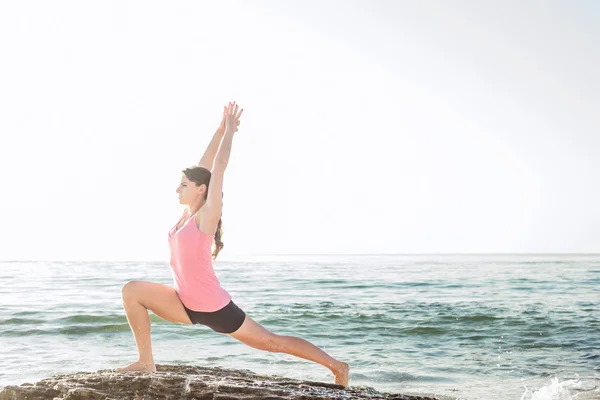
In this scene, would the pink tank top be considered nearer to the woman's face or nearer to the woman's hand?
the woman's face

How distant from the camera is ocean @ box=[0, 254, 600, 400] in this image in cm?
910

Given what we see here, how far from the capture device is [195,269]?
16.2 feet

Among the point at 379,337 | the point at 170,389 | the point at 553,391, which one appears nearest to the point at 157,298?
the point at 170,389

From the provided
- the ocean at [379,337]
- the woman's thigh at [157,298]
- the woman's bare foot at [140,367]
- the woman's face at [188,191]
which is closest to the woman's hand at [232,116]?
the woman's face at [188,191]

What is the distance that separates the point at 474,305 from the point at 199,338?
8.29m

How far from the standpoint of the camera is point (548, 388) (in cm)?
855

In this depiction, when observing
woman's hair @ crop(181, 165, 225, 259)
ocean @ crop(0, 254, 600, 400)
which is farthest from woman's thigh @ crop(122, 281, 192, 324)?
ocean @ crop(0, 254, 600, 400)

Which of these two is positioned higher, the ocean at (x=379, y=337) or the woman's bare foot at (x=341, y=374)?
the woman's bare foot at (x=341, y=374)

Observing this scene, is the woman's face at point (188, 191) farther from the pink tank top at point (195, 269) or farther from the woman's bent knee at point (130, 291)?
the woman's bent knee at point (130, 291)

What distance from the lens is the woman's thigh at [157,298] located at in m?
5.03

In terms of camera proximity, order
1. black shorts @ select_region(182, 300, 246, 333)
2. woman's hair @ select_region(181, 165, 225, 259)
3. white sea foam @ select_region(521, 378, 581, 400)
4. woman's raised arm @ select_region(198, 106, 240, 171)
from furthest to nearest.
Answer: white sea foam @ select_region(521, 378, 581, 400)
woman's raised arm @ select_region(198, 106, 240, 171)
woman's hair @ select_region(181, 165, 225, 259)
black shorts @ select_region(182, 300, 246, 333)

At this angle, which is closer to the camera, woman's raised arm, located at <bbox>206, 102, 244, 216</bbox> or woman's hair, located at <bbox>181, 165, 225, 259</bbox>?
woman's raised arm, located at <bbox>206, 102, 244, 216</bbox>

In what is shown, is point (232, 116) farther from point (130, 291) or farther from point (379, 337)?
point (379, 337)

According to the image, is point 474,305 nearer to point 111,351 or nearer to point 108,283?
point 111,351
